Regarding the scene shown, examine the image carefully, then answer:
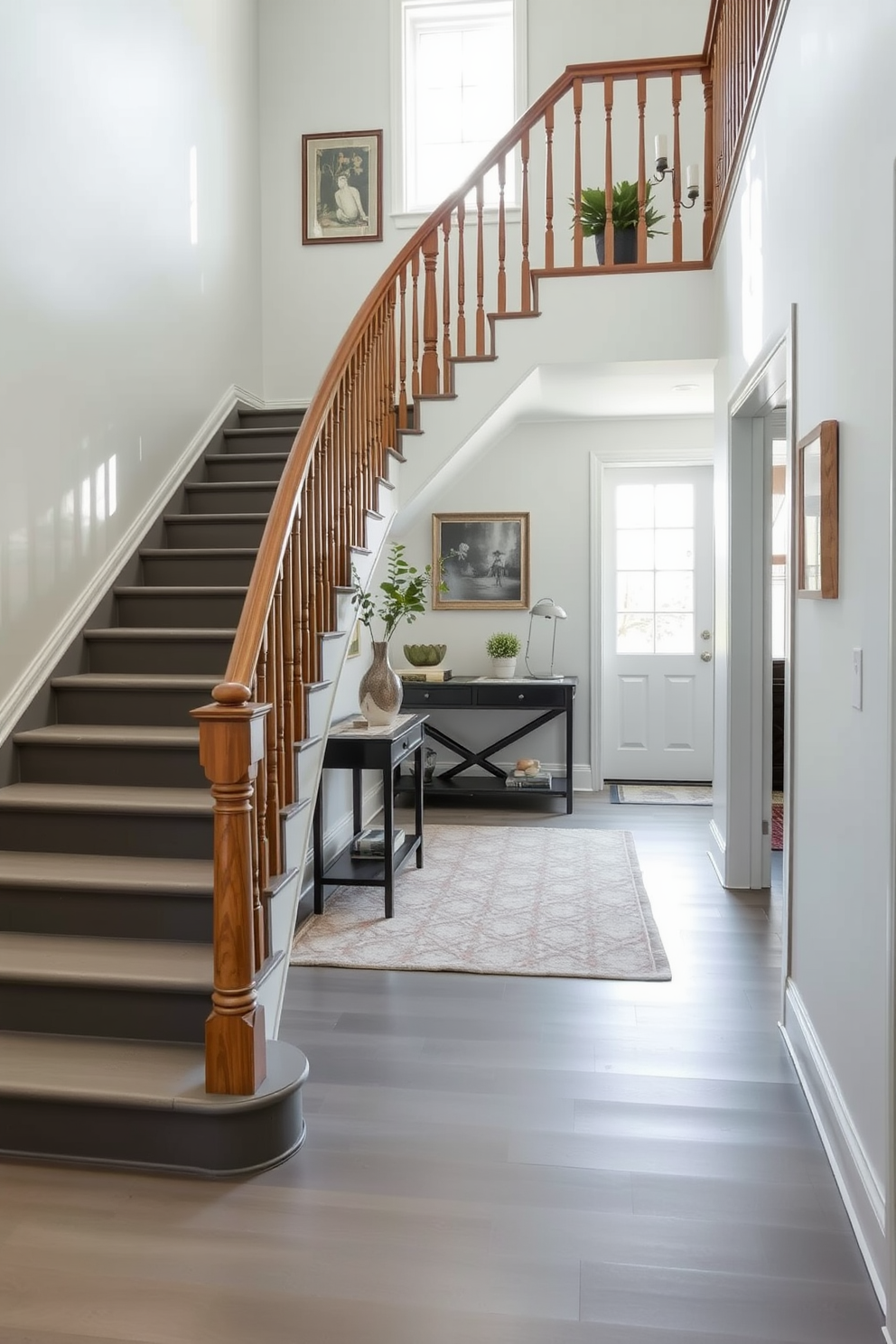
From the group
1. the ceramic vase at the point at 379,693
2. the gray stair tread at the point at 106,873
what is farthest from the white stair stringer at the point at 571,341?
the gray stair tread at the point at 106,873

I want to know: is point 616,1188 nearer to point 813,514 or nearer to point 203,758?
point 203,758

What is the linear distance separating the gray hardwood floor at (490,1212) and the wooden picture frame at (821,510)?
4.49 ft

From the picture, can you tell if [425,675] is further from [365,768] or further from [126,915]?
[126,915]

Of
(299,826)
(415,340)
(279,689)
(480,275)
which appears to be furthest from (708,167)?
(299,826)

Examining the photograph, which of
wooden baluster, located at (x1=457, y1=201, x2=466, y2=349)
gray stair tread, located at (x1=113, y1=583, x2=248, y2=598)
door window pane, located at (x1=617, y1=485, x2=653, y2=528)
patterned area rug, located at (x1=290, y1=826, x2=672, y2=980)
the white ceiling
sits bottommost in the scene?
patterned area rug, located at (x1=290, y1=826, x2=672, y2=980)

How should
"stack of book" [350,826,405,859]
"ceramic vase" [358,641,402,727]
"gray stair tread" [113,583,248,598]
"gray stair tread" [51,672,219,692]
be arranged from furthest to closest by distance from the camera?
"stack of book" [350,826,405,859] → "ceramic vase" [358,641,402,727] → "gray stair tread" [113,583,248,598] → "gray stair tread" [51,672,219,692]

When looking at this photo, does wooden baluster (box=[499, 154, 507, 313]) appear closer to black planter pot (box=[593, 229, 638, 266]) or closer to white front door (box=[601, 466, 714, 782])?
black planter pot (box=[593, 229, 638, 266])

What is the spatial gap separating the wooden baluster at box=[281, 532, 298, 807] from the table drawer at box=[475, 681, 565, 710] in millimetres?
3303

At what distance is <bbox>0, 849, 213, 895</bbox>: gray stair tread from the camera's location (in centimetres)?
281

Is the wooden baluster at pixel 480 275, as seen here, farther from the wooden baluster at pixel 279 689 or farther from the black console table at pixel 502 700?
the wooden baluster at pixel 279 689

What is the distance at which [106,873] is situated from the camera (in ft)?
9.51

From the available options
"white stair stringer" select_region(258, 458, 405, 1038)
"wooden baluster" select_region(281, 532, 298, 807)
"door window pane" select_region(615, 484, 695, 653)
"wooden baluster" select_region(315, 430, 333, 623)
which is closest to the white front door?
"door window pane" select_region(615, 484, 695, 653)

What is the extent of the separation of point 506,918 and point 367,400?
227cm

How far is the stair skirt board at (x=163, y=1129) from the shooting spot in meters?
2.34
